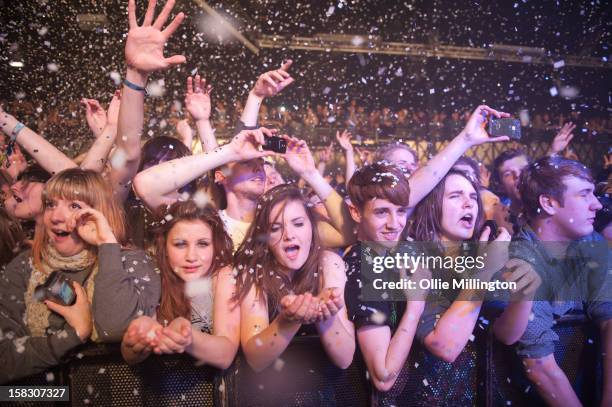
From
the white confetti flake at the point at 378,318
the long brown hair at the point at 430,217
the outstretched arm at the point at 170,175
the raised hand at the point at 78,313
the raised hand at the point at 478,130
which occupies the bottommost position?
the white confetti flake at the point at 378,318

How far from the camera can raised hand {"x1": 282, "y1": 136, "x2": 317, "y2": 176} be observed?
2.02 meters

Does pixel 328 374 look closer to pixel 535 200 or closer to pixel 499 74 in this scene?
pixel 535 200

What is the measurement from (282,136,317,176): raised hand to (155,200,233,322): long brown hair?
0.42m

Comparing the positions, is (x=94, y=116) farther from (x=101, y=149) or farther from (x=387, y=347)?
(x=387, y=347)

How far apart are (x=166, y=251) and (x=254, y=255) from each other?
295mm

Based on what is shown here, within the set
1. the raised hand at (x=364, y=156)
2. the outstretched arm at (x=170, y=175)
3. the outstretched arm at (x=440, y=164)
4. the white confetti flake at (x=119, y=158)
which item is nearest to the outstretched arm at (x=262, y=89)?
the outstretched arm at (x=170, y=175)

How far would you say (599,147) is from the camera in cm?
662

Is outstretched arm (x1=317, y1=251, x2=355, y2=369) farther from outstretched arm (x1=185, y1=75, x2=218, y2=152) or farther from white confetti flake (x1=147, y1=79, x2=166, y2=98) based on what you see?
white confetti flake (x1=147, y1=79, x2=166, y2=98)

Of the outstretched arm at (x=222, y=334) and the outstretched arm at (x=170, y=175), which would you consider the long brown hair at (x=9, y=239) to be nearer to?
the outstretched arm at (x=170, y=175)

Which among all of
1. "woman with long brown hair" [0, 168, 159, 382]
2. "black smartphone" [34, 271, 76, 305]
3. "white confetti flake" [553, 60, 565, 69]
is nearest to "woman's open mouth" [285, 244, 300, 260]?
"woman with long brown hair" [0, 168, 159, 382]

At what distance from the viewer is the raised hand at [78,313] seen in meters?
1.45

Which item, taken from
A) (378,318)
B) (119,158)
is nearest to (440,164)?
(378,318)

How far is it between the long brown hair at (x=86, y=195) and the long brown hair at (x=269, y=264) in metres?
0.41

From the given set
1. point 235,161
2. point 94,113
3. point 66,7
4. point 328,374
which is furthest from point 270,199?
point 66,7
